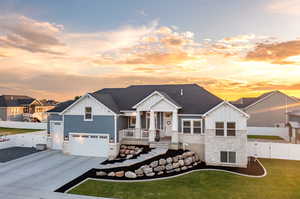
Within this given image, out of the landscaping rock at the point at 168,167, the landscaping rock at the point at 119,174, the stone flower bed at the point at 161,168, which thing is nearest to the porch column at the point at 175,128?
the stone flower bed at the point at 161,168

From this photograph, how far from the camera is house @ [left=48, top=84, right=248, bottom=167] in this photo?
15.6 metres

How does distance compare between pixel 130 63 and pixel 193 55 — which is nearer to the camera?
pixel 193 55

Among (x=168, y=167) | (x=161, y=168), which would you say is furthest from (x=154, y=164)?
(x=168, y=167)

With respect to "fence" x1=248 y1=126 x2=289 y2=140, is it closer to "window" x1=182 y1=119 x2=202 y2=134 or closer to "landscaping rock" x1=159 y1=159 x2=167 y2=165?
"window" x1=182 y1=119 x2=202 y2=134

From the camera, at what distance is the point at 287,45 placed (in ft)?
65.8

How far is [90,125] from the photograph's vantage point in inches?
729

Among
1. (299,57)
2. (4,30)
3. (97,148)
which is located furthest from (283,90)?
(4,30)

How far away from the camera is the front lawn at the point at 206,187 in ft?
33.1

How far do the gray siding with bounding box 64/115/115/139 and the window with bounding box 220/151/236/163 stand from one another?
972 cm

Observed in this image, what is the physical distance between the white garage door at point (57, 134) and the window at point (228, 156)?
1617 centimetres

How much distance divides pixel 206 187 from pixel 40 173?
11285 mm

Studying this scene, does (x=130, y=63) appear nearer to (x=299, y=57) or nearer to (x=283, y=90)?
(x=299, y=57)

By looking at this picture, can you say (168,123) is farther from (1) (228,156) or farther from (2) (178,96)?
(1) (228,156)

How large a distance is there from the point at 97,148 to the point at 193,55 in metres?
15.3
